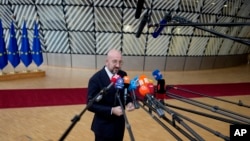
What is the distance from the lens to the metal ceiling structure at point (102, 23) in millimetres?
15258

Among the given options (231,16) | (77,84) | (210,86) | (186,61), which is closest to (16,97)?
(77,84)

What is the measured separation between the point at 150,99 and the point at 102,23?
14220 mm

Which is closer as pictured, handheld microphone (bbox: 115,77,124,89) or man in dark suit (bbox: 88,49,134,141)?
handheld microphone (bbox: 115,77,124,89)

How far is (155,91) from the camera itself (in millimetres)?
2055

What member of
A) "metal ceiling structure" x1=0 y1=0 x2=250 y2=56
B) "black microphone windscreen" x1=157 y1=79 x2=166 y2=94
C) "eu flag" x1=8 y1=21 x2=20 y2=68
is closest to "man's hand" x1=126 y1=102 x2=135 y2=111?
"black microphone windscreen" x1=157 y1=79 x2=166 y2=94

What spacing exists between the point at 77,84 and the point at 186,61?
359 inches

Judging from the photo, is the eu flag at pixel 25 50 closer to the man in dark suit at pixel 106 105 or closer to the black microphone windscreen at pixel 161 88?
the man in dark suit at pixel 106 105

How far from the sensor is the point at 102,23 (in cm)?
1550

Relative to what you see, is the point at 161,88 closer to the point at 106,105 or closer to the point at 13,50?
the point at 106,105

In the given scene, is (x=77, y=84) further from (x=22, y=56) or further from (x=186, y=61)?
(x=186, y=61)

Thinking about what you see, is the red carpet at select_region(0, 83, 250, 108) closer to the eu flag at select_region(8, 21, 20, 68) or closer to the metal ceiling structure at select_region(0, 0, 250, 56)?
the eu flag at select_region(8, 21, 20, 68)

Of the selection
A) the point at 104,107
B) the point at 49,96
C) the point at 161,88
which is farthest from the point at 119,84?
the point at 49,96

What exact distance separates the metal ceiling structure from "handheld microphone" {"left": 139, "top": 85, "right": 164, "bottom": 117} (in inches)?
517

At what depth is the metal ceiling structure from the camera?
1526 centimetres
